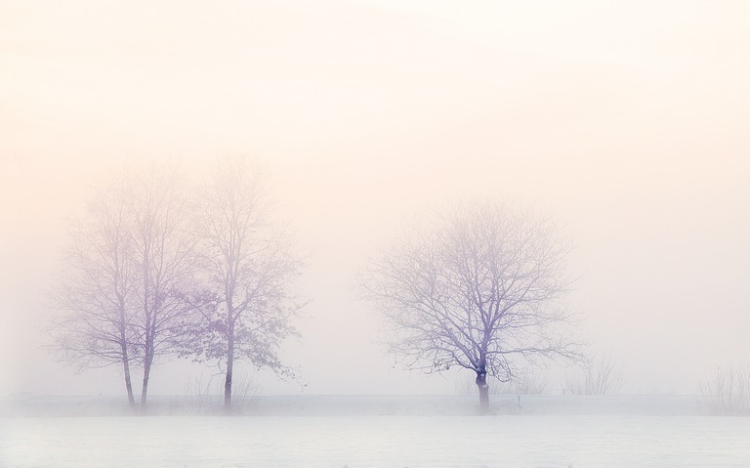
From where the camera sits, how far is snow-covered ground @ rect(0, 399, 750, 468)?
18531mm

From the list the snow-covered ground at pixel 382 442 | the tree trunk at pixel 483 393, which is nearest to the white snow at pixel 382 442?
the snow-covered ground at pixel 382 442

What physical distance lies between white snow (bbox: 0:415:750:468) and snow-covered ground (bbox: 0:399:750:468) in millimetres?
25

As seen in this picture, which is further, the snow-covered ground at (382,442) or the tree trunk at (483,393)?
the tree trunk at (483,393)

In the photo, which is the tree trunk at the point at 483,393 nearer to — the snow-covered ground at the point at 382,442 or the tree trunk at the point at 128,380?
the snow-covered ground at the point at 382,442

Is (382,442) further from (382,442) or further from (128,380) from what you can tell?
(128,380)

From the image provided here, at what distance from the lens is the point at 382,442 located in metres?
22.7

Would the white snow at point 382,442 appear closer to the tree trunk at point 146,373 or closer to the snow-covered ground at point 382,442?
the snow-covered ground at point 382,442

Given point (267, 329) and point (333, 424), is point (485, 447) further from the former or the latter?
point (267, 329)

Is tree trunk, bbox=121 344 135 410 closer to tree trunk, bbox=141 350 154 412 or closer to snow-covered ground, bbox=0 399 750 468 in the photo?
tree trunk, bbox=141 350 154 412

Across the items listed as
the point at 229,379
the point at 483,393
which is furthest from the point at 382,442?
the point at 229,379

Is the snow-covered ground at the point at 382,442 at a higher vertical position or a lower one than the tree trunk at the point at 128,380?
lower

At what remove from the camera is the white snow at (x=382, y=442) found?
18484 millimetres

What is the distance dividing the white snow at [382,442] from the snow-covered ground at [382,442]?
25 mm

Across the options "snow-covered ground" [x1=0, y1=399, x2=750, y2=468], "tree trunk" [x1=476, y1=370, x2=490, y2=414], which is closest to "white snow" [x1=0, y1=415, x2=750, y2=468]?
"snow-covered ground" [x1=0, y1=399, x2=750, y2=468]
